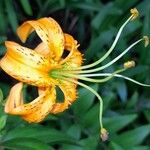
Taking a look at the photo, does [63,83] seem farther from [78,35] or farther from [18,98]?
[78,35]

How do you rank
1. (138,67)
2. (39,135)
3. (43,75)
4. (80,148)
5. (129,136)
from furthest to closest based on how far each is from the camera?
(138,67) → (129,136) → (80,148) → (39,135) → (43,75)

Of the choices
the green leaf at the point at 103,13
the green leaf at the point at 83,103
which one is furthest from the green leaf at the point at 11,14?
the green leaf at the point at 83,103

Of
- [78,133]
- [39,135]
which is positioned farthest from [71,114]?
[39,135]

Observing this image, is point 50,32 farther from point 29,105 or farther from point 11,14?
point 11,14

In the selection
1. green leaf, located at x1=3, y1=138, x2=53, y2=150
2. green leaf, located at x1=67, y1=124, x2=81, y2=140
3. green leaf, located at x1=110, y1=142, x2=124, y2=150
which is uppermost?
green leaf, located at x1=3, y1=138, x2=53, y2=150

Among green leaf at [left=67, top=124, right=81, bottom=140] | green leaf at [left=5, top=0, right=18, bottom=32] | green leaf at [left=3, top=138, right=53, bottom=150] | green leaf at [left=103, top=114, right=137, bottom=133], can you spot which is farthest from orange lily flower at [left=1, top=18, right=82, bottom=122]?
green leaf at [left=5, top=0, right=18, bottom=32]

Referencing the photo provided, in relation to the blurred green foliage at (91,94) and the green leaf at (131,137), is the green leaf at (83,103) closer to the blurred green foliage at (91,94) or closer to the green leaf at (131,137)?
the blurred green foliage at (91,94)

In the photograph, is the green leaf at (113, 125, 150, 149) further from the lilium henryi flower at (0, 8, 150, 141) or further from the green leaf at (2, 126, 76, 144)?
the lilium henryi flower at (0, 8, 150, 141)

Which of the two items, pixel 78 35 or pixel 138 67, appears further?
pixel 78 35
